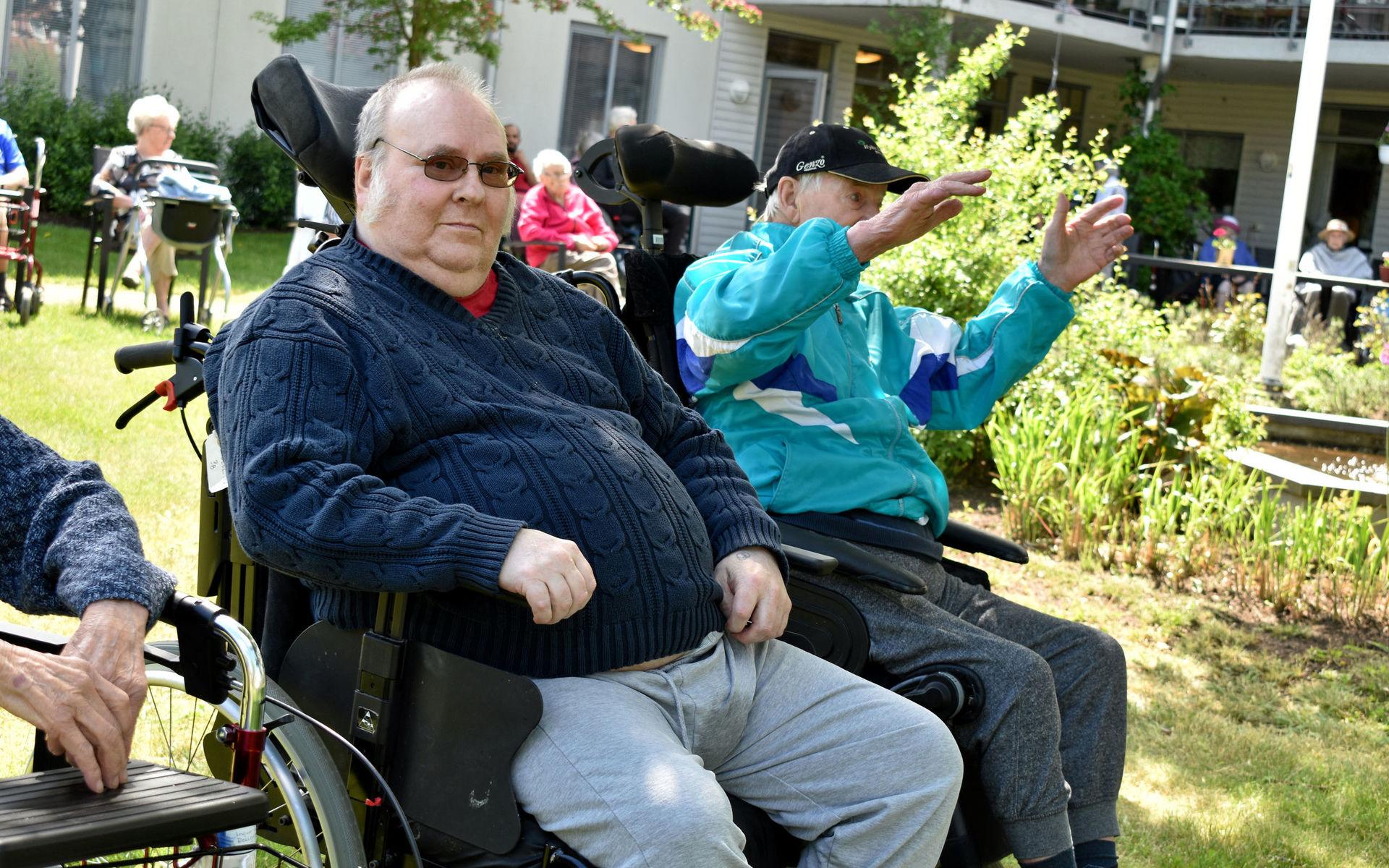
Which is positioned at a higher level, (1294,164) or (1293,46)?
(1293,46)

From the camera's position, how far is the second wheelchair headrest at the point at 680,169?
10.8 ft

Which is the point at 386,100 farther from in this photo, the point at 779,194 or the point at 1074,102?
the point at 1074,102

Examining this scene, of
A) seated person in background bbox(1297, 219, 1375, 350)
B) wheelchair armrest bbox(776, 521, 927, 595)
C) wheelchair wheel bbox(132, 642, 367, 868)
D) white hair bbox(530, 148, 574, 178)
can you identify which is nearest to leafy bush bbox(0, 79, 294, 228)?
white hair bbox(530, 148, 574, 178)

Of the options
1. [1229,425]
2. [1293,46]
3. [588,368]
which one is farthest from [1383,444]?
[1293,46]

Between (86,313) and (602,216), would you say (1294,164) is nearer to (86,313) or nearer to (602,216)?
(602,216)

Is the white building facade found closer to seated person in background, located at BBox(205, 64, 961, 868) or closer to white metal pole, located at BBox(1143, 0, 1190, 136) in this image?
white metal pole, located at BBox(1143, 0, 1190, 136)

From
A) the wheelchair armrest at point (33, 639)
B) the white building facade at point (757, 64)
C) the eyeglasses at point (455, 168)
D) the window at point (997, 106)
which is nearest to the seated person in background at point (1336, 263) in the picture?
the white building facade at point (757, 64)

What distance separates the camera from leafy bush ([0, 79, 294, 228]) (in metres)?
14.9

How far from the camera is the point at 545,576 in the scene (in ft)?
6.61

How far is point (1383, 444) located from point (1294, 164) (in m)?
2.24

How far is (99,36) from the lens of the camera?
15.9m

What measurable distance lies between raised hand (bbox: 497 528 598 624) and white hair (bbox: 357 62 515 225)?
2.32 ft

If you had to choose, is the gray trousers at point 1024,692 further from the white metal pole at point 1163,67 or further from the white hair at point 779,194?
the white metal pole at point 1163,67

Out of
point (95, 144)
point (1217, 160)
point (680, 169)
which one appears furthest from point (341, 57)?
point (680, 169)
